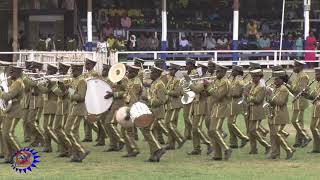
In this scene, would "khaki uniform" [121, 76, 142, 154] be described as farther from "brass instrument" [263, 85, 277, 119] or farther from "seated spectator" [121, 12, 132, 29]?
"seated spectator" [121, 12, 132, 29]

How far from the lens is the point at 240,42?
122 feet

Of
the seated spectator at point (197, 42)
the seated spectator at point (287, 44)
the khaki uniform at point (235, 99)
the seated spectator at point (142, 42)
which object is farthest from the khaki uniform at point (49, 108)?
the seated spectator at point (287, 44)

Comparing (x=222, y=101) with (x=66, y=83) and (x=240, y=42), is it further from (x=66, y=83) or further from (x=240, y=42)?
(x=240, y=42)

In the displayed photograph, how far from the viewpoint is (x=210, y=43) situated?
36469 mm

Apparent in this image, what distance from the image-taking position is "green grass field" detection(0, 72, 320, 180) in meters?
13.7

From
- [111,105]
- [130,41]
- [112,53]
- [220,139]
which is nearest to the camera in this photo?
[220,139]

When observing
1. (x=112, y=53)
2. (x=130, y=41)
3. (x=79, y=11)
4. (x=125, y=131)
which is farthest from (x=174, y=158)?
(x=79, y=11)

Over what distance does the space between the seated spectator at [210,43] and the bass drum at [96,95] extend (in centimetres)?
2044

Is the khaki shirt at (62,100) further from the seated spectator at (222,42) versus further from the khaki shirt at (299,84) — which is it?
the seated spectator at (222,42)

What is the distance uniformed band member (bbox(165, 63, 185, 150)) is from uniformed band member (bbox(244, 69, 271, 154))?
1.45 metres

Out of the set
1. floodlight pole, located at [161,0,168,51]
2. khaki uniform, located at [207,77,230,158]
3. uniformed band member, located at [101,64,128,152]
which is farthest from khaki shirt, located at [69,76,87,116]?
floodlight pole, located at [161,0,168,51]

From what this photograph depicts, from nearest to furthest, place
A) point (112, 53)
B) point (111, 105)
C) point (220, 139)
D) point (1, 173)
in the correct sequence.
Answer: point (1, 173)
point (220, 139)
point (111, 105)
point (112, 53)

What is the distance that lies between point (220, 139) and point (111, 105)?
2463 mm

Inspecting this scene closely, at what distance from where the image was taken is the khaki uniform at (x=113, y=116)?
1669 centimetres
